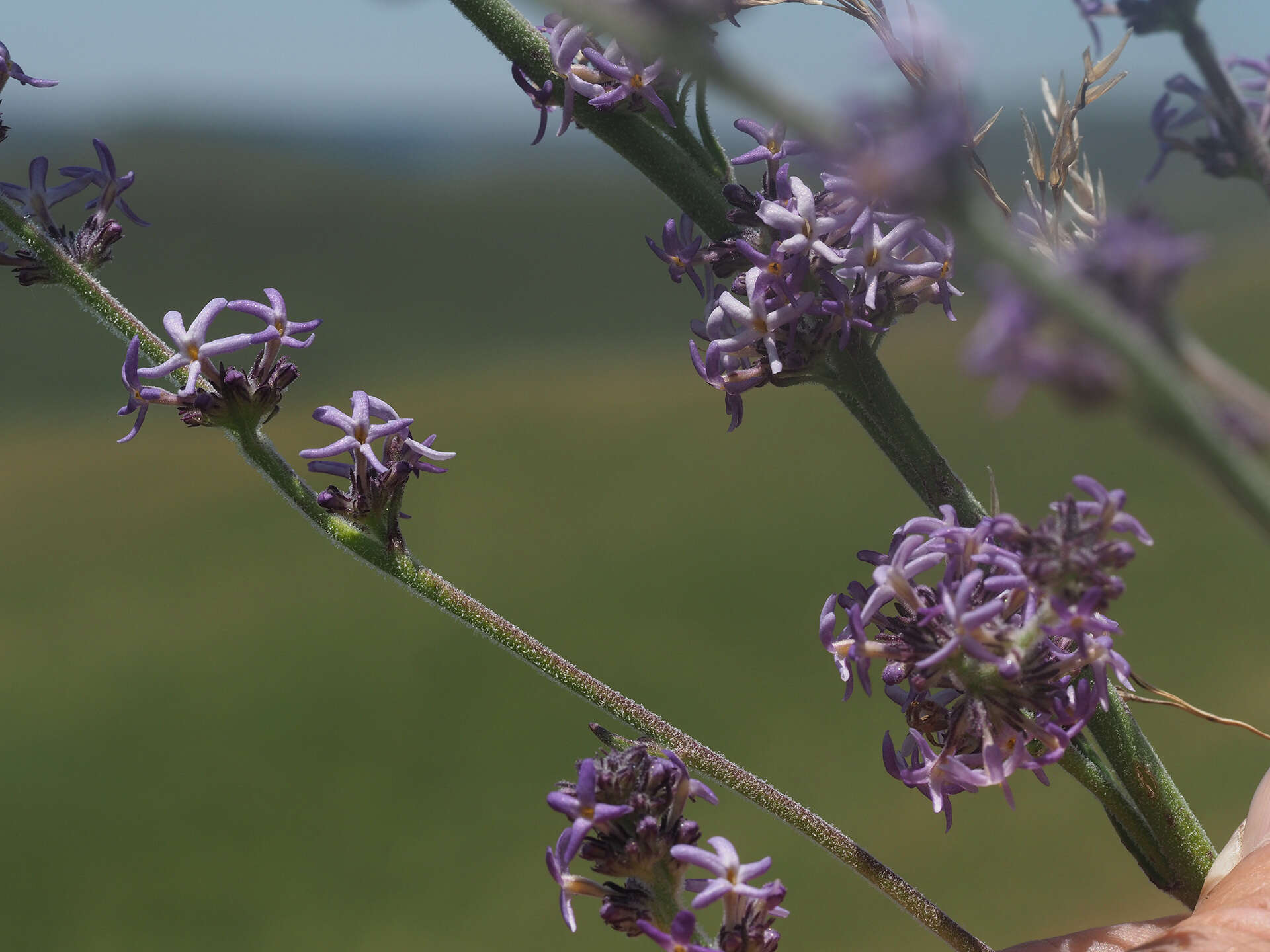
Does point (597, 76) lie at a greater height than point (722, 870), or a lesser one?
greater

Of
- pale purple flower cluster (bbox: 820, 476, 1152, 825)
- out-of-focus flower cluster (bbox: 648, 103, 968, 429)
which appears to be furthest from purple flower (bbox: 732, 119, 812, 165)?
pale purple flower cluster (bbox: 820, 476, 1152, 825)

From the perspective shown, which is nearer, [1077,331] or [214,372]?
[1077,331]

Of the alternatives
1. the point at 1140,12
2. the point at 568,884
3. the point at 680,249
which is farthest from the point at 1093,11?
the point at 568,884

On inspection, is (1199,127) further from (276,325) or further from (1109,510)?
(276,325)

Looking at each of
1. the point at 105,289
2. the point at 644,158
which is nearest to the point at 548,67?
the point at 644,158

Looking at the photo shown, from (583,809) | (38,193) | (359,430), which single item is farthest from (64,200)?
(583,809)

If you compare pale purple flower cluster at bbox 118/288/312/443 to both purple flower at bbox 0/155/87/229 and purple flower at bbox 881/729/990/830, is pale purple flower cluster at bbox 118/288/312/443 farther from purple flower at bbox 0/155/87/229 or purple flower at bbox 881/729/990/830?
purple flower at bbox 881/729/990/830
